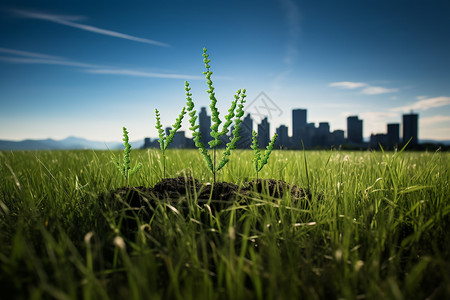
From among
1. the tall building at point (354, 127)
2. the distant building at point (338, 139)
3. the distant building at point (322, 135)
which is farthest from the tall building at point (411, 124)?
the distant building at point (338, 139)

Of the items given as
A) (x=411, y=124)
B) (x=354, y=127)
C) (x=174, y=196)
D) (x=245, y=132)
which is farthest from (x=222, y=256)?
(x=411, y=124)

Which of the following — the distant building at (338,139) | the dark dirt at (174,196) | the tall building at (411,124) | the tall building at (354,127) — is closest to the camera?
the dark dirt at (174,196)

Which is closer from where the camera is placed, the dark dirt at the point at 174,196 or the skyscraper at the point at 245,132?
the dark dirt at the point at 174,196

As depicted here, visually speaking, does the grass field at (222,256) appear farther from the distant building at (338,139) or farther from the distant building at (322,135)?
the distant building at (322,135)

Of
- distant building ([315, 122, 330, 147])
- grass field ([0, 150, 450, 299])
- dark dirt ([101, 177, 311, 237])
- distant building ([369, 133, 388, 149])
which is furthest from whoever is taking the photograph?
distant building ([315, 122, 330, 147])

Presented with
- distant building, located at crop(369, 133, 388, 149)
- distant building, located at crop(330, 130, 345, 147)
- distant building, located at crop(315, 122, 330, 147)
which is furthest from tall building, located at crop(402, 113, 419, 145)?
distant building, located at crop(369, 133, 388, 149)

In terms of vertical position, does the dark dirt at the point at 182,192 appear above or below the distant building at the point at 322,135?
below

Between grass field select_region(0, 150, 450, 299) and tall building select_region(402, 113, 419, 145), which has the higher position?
tall building select_region(402, 113, 419, 145)

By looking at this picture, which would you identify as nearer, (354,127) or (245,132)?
(245,132)

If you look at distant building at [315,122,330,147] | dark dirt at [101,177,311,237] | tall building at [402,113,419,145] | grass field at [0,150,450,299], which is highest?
tall building at [402,113,419,145]

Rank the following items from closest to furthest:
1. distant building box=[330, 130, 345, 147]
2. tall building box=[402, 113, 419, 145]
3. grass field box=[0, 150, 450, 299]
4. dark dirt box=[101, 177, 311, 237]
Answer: grass field box=[0, 150, 450, 299] < dark dirt box=[101, 177, 311, 237] < distant building box=[330, 130, 345, 147] < tall building box=[402, 113, 419, 145]

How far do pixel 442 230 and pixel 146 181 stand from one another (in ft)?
7.68

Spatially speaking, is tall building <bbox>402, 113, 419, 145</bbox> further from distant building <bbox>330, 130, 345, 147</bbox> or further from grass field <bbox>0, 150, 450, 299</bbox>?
grass field <bbox>0, 150, 450, 299</bbox>

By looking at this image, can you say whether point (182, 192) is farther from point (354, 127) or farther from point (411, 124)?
point (411, 124)
